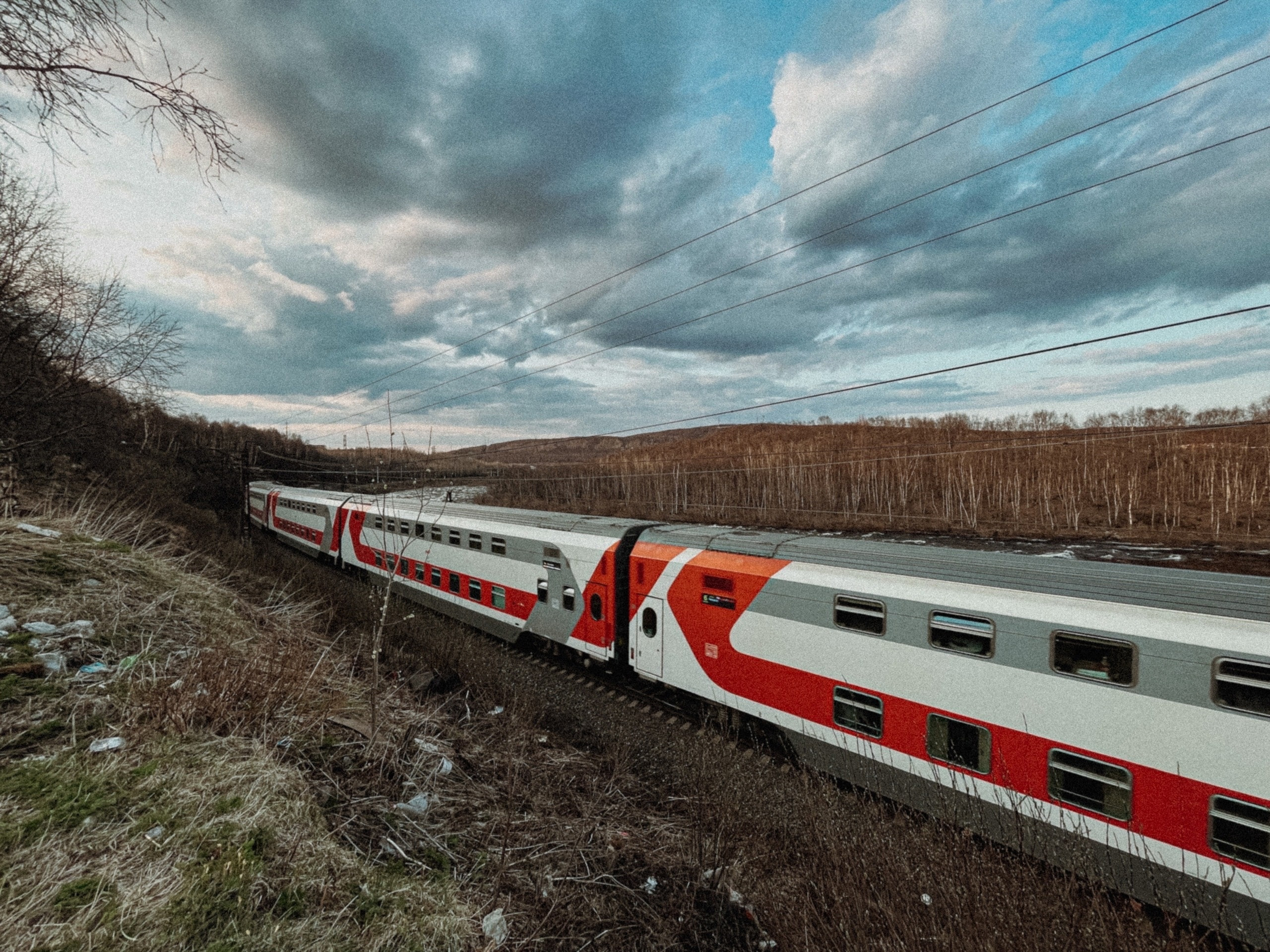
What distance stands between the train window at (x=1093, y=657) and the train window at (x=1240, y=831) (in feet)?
3.37

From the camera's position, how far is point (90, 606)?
19.1 ft

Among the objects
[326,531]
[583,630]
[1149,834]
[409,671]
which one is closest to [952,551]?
[1149,834]

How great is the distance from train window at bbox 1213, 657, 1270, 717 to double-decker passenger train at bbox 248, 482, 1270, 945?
0.01 meters

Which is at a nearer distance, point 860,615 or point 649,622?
point 860,615

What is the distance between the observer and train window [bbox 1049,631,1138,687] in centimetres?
470

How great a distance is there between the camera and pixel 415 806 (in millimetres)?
4508

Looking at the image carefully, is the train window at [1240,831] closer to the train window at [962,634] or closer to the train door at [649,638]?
the train window at [962,634]

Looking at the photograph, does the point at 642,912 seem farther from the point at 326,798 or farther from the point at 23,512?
the point at 23,512

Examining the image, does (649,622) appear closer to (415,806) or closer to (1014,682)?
(415,806)

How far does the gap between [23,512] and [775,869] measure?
42.0 ft

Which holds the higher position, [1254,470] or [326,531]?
[1254,470]

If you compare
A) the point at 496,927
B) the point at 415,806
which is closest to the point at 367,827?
the point at 415,806

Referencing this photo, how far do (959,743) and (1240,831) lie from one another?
1987 mm

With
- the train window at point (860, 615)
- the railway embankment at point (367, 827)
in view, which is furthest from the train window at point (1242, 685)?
the train window at point (860, 615)
